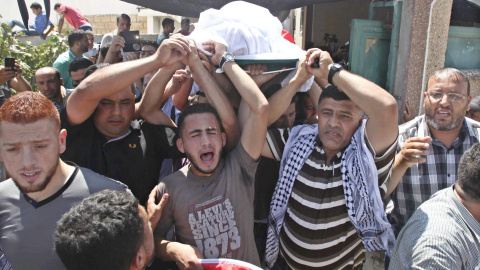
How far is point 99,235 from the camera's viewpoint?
1121mm

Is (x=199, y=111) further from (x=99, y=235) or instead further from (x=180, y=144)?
(x=99, y=235)

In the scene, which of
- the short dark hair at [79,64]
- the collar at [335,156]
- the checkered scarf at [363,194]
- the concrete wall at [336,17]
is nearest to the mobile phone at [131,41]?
the short dark hair at [79,64]

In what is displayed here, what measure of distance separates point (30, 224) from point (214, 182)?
88 cm

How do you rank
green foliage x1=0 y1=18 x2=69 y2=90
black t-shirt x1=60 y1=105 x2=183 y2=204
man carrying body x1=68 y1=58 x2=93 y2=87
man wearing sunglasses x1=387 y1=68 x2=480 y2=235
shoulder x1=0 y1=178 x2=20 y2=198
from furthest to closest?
1. green foliage x1=0 y1=18 x2=69 y2=90
2. man carrying body x1=68 y1=58 x2=93 y2=87
3. man wearing sunglasses x1=387 y1=68 x2=480 y2=235
4. black t-shirt x1=60 y1=105 x2=183 y2=204
5. shoulder x1=0 y1=178 x2=20 y2=198

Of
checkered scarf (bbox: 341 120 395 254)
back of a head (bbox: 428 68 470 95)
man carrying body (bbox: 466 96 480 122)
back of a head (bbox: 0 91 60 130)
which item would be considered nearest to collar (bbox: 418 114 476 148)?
back of a head (bbox: 428 68 470 95)

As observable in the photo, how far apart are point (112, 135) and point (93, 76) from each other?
0.40 metres

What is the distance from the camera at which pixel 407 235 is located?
168cm

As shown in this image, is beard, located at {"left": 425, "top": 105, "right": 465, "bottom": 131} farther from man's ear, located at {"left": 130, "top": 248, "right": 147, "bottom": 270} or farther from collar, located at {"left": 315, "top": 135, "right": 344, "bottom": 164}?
man's ear, located at {"left": 130, "top": 248, "right": 147, "bottom": 270}

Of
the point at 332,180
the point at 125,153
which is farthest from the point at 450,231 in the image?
the point at 125,153

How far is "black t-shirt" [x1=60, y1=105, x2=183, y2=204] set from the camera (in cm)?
206

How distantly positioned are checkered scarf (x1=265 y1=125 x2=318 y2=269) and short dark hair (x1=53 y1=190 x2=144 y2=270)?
1.02m

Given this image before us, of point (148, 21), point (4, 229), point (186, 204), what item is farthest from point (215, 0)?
point (148, 21)

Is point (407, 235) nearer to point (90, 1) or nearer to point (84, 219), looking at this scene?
point (84, 219)

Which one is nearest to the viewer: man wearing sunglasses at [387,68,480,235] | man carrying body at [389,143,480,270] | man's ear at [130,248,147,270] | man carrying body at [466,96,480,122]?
man's ear at [130,248,147,270]
